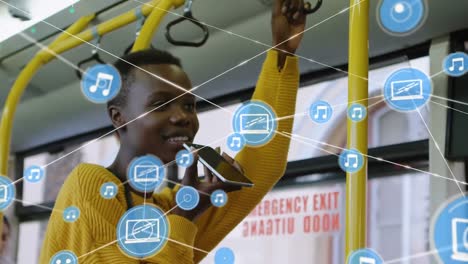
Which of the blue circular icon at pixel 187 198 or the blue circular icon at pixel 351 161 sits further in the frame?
the blue circular icon at pixel 187 198

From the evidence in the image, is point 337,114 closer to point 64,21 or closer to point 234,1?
point 234,1

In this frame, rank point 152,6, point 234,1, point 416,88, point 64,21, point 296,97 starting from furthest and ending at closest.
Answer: point 64,21
point 152,6
point 234,1
point 296,97
point 416,88

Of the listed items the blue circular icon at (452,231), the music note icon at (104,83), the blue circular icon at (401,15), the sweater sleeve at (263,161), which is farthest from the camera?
the music note icon at (104,83)

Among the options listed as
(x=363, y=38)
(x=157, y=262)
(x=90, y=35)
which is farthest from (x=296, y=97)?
(x=90, y=35)

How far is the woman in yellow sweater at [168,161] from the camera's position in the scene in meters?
1.29

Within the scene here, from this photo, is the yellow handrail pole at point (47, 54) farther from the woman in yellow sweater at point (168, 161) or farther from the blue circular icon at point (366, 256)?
the blue circular icon at point (366, 256)

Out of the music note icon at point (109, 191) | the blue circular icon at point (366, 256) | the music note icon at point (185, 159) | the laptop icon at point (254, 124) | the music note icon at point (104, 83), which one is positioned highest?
the music note icon at point (104, 83)

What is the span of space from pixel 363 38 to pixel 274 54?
183mm

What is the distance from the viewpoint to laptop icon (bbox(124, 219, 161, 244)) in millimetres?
1356

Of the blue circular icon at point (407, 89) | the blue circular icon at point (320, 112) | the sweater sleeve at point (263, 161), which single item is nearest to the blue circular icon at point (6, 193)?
the sweater sleeve at point (263, 161)

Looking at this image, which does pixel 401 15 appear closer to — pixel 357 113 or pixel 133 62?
pixel 357 113

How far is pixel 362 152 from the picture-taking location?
1.16 meters

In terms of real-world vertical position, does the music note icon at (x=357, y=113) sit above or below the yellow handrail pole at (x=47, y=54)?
below

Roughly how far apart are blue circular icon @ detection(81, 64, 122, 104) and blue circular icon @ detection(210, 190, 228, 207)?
33 cm
